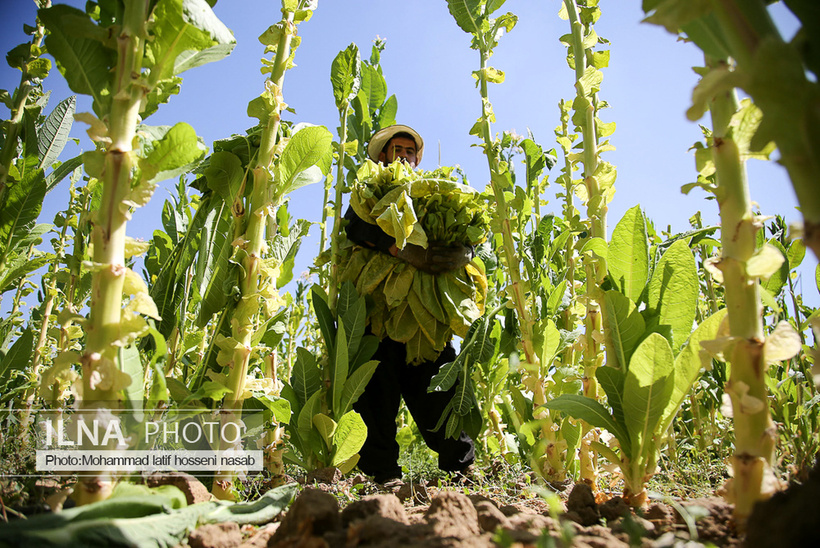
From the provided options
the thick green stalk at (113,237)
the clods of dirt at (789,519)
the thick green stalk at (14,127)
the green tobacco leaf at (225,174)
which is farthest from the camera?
the green tobacco leaf at (225,174)

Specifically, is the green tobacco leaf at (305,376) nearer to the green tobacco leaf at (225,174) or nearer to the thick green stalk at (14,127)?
the green tobacco leaf at (225,174)

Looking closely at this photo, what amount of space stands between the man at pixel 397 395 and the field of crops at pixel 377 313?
0.28 feet

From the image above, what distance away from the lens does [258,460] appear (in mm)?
1589

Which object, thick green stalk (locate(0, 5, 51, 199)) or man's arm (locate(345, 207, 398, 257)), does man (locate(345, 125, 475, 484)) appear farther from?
thick green stalk (locate(0, 5, 51, 199))

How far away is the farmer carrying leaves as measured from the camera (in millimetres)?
2379

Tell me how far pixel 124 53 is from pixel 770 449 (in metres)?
1.55

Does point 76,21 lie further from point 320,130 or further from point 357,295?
point 357,295

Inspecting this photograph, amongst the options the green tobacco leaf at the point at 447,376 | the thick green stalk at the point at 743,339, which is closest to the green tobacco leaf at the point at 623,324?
the thick green stalk at the point at 743,339

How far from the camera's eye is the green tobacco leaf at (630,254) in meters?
1.38

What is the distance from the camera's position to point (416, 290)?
95.6 inches

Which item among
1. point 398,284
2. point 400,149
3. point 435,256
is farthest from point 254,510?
point 400,149

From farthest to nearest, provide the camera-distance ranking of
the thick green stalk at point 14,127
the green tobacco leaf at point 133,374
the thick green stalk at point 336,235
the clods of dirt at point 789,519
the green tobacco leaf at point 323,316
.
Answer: the thick green stalk at point 336,235 < the green tobacco leaf at point 323,316 < the thick green stalk at point 14,127 < the green tobacco leaf at point 133,374 < the clods of dirt at point 789,519

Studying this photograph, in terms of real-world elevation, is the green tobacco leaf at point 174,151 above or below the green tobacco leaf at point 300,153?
below

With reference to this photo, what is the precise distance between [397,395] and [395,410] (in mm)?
82
